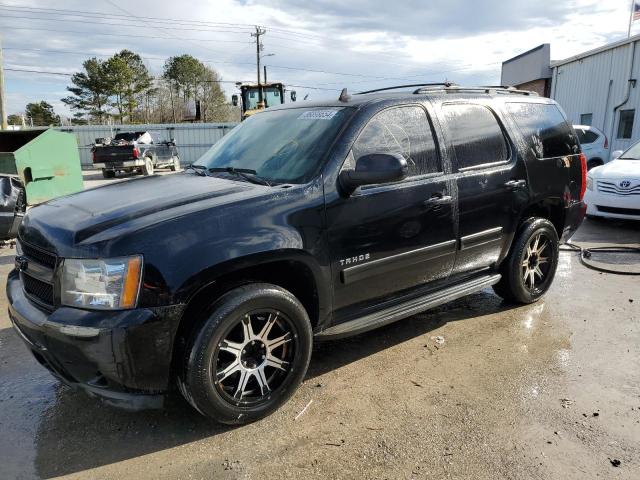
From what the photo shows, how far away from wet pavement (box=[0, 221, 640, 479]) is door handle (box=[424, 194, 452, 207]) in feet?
Result: 3.81

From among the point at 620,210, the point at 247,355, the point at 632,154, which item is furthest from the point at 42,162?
the point at 632,154

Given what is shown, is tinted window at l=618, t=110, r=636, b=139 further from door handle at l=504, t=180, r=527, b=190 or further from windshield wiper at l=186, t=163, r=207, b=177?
windshield wiper at l=186, t=163, r=207, b=177

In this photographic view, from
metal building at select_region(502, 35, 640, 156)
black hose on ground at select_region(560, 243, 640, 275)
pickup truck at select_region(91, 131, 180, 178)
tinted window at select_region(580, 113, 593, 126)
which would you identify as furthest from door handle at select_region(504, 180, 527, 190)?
pickup truck at select_region(91, 131, 180, 178)

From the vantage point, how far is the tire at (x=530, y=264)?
14.4ft

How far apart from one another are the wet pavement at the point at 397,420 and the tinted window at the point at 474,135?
1472 millimetres

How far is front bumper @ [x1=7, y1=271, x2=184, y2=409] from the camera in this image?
2393 millimetres

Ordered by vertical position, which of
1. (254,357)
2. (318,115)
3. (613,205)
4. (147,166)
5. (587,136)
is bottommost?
(254,357)

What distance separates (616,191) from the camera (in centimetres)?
781

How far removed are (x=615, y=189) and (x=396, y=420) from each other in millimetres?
6809

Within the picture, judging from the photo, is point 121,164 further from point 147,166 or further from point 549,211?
point 549,211

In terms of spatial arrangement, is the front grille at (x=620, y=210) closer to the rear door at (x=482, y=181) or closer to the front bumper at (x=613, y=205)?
the front bumper at (x=613, y=205)

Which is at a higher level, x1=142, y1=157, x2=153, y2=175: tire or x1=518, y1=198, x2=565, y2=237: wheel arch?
x1=518, y1=198, x2=565, y2=237: wheel arch

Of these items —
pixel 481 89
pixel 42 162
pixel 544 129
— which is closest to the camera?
pixel 481 89

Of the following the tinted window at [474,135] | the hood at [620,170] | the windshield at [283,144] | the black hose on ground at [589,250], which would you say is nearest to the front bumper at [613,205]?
the hood at [620,170]
